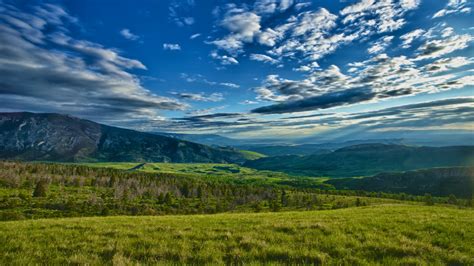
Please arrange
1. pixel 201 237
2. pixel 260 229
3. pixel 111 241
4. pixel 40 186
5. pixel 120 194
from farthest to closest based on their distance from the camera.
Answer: pixel 120 194, pixel 40 186, pixel 260 229, pixel 201 237, pixel 111 241

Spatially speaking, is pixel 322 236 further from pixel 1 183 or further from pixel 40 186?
pixel 1 183

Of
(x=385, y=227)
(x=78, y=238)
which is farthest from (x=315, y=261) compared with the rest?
(x=78, y=238)

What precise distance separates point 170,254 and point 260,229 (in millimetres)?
6394

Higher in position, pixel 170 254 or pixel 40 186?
pixel 170 254

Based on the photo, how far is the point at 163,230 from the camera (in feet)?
51.5

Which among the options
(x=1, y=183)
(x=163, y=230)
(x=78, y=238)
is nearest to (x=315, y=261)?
(x=163, y=230)

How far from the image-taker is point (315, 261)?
9484mm

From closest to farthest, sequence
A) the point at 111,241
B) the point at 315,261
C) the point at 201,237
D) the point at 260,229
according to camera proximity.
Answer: the point at 315,261, the point at 111,241, the point at 201,237, the point at 260,229

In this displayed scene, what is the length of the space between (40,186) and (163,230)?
7273 inches

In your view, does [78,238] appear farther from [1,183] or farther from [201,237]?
[1,183]

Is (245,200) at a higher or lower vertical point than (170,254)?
lower

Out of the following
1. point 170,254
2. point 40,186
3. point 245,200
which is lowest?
point 245,200

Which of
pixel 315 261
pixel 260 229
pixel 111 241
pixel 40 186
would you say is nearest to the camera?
pixel 315 261

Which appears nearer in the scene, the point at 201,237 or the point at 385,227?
the point at 201,237
